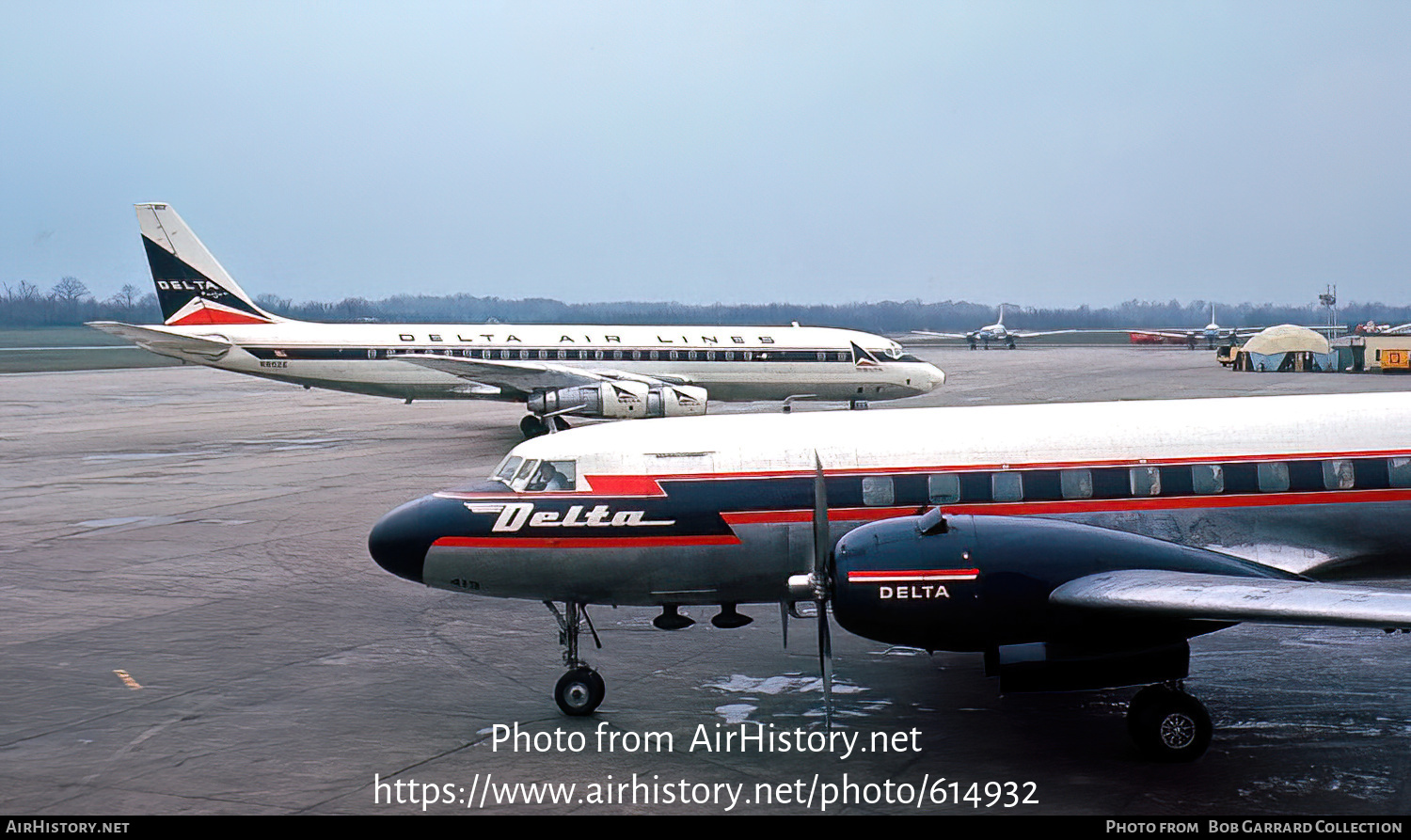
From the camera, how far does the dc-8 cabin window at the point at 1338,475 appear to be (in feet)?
43.1

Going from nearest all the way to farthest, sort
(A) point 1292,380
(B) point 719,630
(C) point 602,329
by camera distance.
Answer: (B) point 719,630 → (C) point 602,329 → (A) point 1292,380

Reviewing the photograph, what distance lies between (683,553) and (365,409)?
45.5 metres

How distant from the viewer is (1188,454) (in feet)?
43.4

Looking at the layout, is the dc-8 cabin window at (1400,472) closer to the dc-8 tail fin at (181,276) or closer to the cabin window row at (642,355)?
the cabin window row at (642,355)

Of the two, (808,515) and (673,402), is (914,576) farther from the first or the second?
(673,402)

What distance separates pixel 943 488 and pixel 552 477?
428 cm

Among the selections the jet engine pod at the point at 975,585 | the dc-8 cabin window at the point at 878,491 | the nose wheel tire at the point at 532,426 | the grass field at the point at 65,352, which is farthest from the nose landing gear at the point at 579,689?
the grass field at the point at 65,352

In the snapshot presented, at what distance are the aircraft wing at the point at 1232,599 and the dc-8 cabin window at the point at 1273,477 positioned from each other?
8.93 ft

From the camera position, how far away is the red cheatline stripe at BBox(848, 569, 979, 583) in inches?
409

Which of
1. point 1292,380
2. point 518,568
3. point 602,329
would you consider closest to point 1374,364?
point 1292,380

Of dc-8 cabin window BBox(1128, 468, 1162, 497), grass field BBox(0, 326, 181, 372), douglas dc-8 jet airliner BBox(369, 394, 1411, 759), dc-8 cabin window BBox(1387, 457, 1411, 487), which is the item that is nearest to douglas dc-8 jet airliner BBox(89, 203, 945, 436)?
douglas dc-8 jet airliner BBox(369, 394, 1411, 759)

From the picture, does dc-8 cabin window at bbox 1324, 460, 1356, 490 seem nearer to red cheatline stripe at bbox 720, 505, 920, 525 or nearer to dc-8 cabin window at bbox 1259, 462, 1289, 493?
dc-8 cabin window at bbox 1259, 462, 1289, 493

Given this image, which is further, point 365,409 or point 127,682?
point 365,409

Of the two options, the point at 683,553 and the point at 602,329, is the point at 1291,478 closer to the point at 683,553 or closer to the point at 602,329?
the point at 683,553
